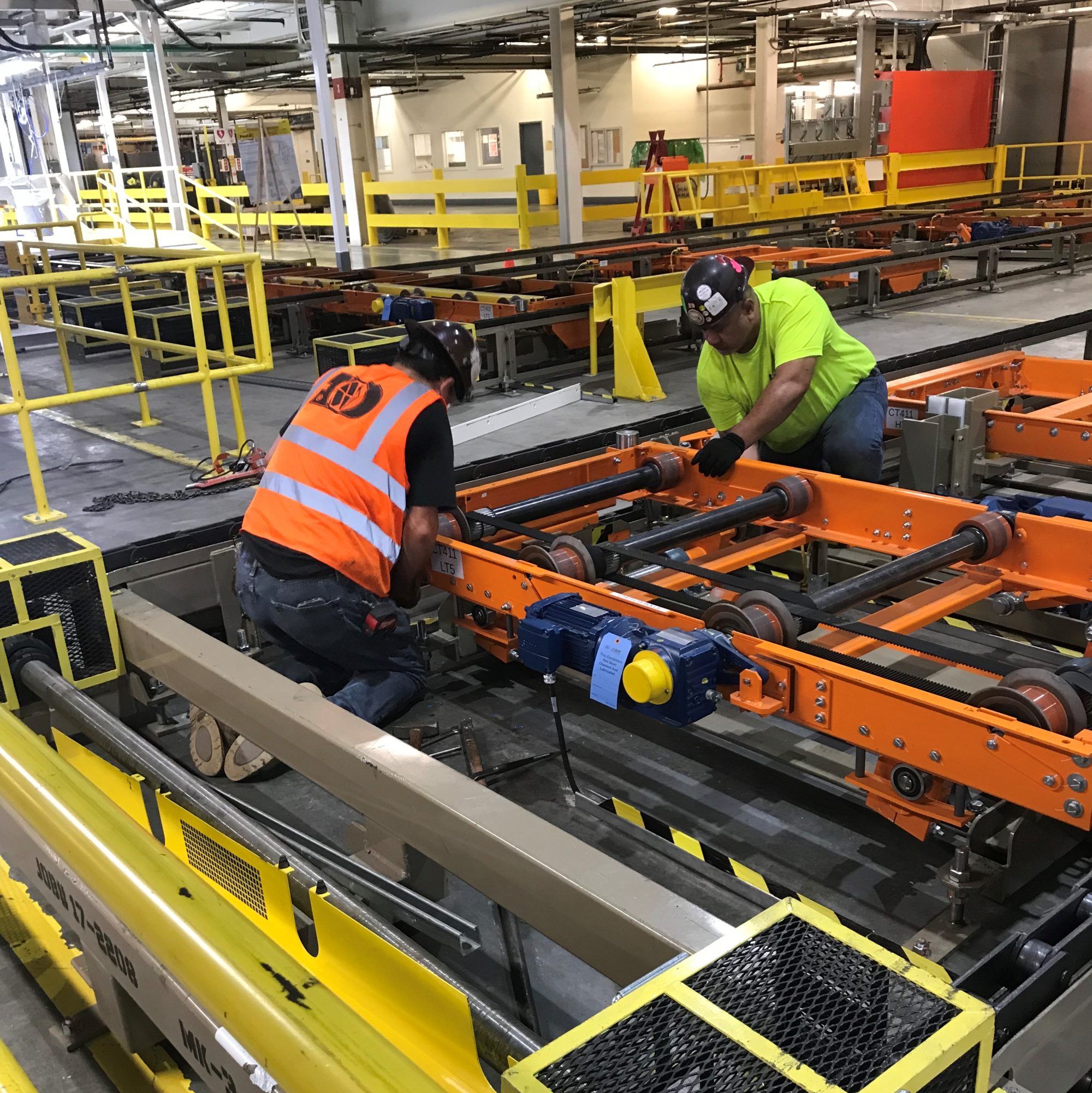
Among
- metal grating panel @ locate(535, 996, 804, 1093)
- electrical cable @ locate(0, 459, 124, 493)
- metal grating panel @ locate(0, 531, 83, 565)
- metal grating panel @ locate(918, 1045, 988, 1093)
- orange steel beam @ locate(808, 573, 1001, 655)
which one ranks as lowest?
electrical cable @ locate(0, 459, 124, 493)

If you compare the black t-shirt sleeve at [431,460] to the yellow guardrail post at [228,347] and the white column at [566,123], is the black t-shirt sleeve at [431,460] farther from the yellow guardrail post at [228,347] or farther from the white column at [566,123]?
the white column at [566,123]

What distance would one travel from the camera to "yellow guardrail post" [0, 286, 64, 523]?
5.13 metres

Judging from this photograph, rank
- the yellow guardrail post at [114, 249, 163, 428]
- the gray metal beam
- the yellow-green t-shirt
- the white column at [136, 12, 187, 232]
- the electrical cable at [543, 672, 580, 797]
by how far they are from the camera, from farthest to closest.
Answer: the white column at [136, 12, 187, 232], the yellow guardrail post at [114, 249, 163, 428], the yellow-green t-shirt, the electrical cable at [543, 672, 580, 797], the gray metal beam

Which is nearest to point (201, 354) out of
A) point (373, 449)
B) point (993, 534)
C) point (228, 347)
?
point (228, 347)

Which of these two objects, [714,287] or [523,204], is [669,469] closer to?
[714,287]

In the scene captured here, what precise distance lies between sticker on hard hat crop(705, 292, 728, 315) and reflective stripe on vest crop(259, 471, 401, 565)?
1708 mm

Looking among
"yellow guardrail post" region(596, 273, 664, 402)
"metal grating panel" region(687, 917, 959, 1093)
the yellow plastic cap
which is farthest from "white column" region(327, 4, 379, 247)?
"metal grating panel" region(687, 917, 959, 1093)

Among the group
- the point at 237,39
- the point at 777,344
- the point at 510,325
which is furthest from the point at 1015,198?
the point at 237,39

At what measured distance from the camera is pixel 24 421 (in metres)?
5.27

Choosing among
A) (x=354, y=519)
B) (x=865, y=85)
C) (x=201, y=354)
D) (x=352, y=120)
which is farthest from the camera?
(x=352, y=120)

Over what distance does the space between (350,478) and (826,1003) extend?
258 centimetres

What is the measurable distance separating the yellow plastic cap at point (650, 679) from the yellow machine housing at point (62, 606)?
1.87 meters

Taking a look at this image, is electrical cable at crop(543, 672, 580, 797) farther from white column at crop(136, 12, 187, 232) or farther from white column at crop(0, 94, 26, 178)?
white column at crop(0, 94, 26, 178)

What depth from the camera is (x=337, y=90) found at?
1778 cm
